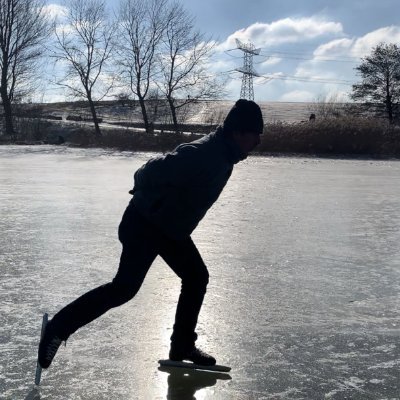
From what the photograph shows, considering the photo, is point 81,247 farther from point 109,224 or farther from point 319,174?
point 319,174

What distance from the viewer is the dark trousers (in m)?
2.80

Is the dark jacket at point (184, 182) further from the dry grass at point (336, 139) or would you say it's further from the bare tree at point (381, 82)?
the bare tree at point (381, 82)

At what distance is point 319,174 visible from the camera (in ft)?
49.5

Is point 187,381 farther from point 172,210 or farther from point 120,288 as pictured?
point 172,210

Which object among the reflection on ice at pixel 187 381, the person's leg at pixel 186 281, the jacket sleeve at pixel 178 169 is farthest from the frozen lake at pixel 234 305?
the jacket sleeve at pixel 178 169

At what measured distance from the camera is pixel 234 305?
4051 mm

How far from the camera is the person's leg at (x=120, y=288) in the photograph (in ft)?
9.18

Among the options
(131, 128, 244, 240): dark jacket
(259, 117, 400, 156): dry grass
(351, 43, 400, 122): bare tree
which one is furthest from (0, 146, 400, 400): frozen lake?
(351, 43, 400, 122): bare tree

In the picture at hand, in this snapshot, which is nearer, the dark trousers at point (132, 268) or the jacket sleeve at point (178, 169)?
the jacket sleeve at point (178, 169)

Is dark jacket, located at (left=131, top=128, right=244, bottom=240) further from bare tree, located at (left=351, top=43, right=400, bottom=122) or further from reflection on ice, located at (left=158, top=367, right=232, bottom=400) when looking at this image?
bare tree, located at (left=351, top=43, right=400, bottom=122)

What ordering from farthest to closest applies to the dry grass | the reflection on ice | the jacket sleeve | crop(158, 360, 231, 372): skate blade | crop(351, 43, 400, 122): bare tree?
crop(351, 43, 400, 122): bare tree → the dry grass → crop(158, 360, 231, 372): skate blade → the reflection on ice → the jacket sleeve

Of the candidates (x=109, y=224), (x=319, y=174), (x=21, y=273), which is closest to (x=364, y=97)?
(x=319, y=174)

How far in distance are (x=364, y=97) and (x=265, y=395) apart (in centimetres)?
3849

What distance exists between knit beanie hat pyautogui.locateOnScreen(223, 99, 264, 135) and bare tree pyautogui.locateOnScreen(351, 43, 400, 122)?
36.4m
